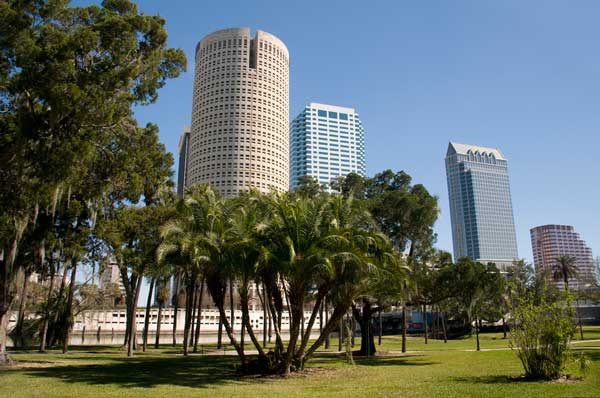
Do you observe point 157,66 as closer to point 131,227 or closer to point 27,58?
Answer: point 27,58

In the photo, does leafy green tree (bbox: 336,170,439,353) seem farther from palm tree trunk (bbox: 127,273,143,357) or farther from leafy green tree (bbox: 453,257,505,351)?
palm tree trunk (bbox: 127,273,143,357)

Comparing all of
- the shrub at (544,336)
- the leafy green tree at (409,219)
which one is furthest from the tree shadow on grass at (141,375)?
the leafy green tree at (409,219)

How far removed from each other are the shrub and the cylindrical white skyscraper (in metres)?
119

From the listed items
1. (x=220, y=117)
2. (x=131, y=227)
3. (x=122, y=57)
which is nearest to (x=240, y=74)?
(x=220, y=117)

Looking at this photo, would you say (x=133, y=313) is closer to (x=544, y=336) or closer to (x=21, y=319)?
(x=21, y=319)

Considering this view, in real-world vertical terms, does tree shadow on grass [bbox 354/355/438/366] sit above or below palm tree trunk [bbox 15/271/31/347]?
below

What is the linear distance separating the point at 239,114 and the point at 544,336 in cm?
12968

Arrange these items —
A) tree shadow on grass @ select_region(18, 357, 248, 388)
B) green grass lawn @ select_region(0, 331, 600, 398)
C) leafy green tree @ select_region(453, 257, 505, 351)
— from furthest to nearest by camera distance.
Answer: leafy green tree @ select_region(453, 257, 505, 351) < tree shadow on grass @ select_region(18, 357, 248, 388) < green grass lawn @ select_region(0, 331, 600, 398)

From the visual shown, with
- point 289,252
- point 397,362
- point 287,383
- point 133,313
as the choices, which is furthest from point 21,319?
point 287,383

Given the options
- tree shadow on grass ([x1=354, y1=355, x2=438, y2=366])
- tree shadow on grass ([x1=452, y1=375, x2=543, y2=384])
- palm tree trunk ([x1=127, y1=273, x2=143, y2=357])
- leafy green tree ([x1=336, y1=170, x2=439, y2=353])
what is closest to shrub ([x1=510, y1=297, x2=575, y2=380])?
tree shadow on grass ([x1=452, y1=375, x2=543, y2=384])

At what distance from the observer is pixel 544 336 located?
17.1 metres

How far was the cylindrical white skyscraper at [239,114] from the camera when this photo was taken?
138m

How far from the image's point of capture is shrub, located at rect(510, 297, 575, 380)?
56.0 feet

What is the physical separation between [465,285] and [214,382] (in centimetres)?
2330
